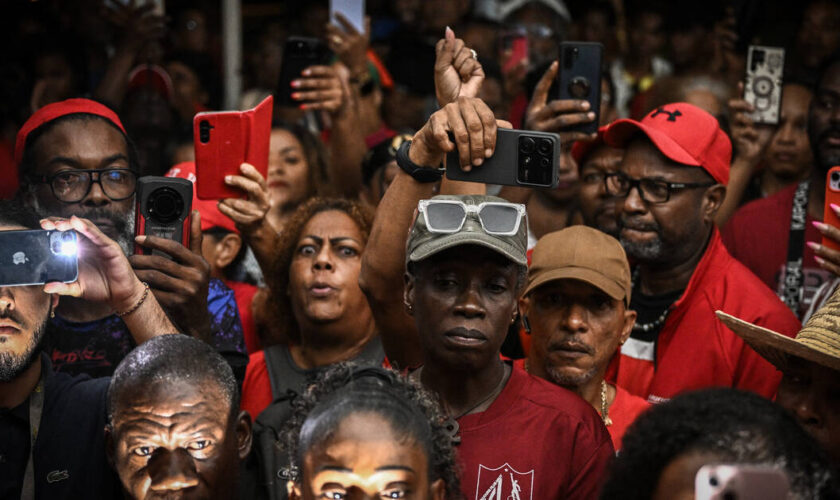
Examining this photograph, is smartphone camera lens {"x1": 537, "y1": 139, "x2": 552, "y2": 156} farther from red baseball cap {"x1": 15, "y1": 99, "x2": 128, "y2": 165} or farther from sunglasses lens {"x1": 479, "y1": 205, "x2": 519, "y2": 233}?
red baseball cap {"x1": 15, "y1": 99, "x2": 128, "y2": 165}

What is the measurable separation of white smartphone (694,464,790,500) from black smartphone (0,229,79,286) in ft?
5.91

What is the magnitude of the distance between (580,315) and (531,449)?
2.69 ft

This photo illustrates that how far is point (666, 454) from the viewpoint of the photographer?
7.44ft

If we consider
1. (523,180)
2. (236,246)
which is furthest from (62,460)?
(236,246)

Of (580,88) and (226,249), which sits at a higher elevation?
(580,88)

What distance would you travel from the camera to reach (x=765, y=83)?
15.7 feet

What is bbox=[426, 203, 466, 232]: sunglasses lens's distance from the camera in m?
2.93

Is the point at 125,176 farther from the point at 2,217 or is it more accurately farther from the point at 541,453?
the point at 541,453

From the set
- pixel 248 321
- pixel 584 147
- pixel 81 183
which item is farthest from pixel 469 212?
pixel 584 147

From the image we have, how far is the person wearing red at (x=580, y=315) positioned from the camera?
3.49 m

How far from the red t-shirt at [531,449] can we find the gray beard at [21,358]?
4.04 feet

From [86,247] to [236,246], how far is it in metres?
1.71

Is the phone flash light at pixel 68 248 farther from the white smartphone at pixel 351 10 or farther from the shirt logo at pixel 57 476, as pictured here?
the white smartphone at pixel 351 10

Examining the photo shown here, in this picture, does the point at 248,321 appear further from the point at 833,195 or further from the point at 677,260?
the point at 833,195
